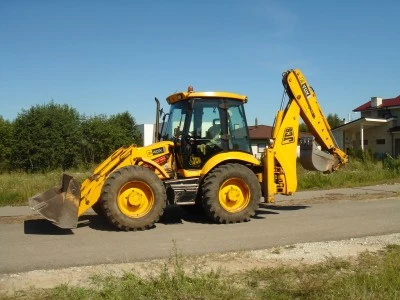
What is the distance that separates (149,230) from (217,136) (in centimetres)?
262

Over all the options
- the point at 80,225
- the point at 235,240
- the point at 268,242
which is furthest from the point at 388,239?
the point at 80,225

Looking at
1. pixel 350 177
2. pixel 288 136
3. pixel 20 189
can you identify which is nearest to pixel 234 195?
pixel 288 136

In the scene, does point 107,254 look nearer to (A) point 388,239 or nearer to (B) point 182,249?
(B) point 182,249

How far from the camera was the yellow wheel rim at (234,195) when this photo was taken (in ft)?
34.4

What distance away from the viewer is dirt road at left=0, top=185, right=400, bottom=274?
7590mm

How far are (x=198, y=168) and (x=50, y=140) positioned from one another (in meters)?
28.0

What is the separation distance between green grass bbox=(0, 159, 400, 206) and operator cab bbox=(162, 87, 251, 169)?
563cm

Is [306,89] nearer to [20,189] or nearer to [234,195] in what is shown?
[234,195]

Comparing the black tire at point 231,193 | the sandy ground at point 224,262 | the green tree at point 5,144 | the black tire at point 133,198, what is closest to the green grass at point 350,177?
the black tire at point 231,193

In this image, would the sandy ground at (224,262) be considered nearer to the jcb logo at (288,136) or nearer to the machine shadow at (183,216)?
the machine shadow at (183,216)

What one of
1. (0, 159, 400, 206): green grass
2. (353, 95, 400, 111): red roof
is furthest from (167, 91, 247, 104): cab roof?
(353, 95, 400, 111): red roof

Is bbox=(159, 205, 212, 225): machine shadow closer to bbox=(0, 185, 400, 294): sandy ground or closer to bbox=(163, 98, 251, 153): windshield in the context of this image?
bbox=(163, 98, 251, 153): windshield

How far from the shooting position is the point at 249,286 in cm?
578

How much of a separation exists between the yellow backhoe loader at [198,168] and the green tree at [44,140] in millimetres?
26276
